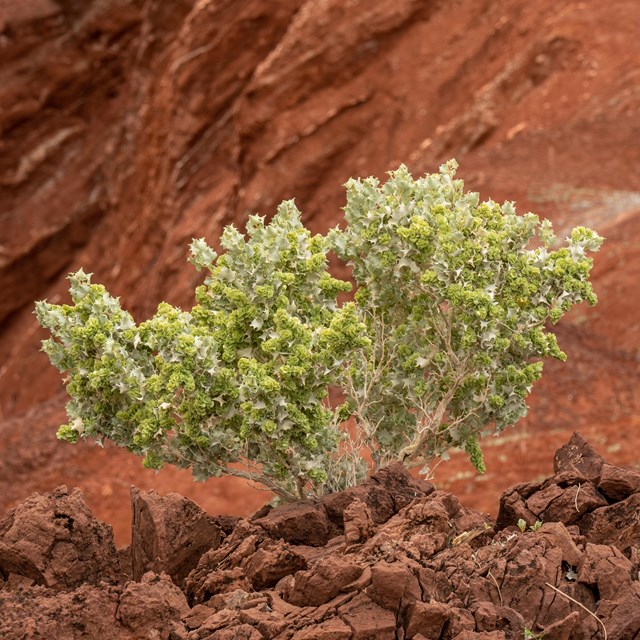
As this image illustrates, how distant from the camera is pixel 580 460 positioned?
11.5m

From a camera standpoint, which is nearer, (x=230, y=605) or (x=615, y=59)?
(x=230, y=605)

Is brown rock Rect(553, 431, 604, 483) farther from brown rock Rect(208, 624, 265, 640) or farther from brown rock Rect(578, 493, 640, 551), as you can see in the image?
brown rock Rect(208, 624, 265, 640)

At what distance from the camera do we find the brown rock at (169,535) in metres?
10.5

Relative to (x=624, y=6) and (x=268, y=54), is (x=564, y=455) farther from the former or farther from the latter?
(x=268, y=54)

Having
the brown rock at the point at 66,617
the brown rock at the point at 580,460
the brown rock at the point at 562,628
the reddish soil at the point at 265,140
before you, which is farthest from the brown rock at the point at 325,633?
the reddish soil at the point at 265,140

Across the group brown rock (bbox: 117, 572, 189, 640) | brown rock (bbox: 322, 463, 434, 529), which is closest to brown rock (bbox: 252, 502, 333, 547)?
brown rock (bbox: 322, 463, 434, 529)

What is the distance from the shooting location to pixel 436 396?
488 inches

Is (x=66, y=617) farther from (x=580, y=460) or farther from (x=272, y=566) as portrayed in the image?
(x=580, y=460)

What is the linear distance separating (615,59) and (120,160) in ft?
48.0

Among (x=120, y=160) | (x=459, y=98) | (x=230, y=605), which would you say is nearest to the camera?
Result: (x=230, y=605)

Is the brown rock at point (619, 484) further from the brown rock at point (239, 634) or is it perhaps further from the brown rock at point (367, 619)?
the brown rock at point (239, 634)

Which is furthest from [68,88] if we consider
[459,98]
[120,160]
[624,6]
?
[624,6]

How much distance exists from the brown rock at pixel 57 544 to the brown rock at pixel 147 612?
1457 millimetres

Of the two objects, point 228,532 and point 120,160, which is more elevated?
point 228,532
